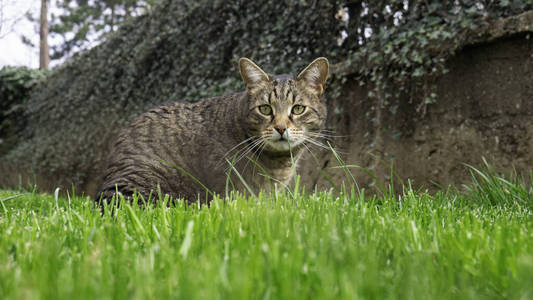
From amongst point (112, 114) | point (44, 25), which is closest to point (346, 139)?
point (112, 114)

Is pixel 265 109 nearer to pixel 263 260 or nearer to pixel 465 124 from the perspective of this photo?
pixel 465 124

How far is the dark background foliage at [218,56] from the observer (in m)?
3.44

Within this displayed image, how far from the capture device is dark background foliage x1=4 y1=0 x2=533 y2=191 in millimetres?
3443

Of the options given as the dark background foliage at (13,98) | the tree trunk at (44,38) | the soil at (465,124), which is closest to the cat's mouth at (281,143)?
the soil at (465,124)

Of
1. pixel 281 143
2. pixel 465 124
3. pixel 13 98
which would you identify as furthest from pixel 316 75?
pixel 13 98

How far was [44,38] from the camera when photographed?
14.5m

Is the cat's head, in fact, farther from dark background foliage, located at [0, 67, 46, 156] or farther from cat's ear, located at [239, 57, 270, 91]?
dark background foliage, located at [0, 67, 46, 156]

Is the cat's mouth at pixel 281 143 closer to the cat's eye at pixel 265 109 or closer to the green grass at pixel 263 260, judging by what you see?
the cat's eye at pixel 265 109

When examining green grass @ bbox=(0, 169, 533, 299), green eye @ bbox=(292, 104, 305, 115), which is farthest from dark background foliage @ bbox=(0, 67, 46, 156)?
green grass @ bbox=(0, 169, 533, 299)

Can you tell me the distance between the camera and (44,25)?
14.2 metres

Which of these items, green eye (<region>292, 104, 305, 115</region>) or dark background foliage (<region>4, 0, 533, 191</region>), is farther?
dark background foliage (<region>4, 0, 533, 191</region>)

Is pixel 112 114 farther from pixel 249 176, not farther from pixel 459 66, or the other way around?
pixel 459 66

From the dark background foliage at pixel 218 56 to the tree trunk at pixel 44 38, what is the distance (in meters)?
5.21

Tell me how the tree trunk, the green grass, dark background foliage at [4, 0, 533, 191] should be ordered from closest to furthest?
the green grass, dark background foliage at [4, 0, 533, 191], the tree trunk
